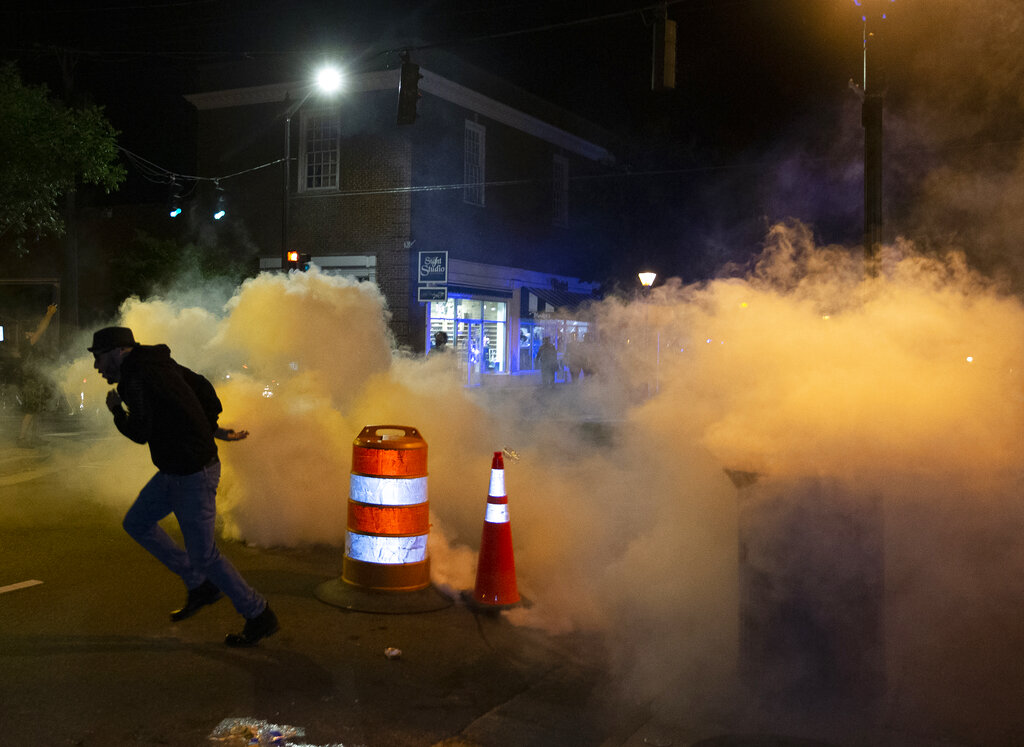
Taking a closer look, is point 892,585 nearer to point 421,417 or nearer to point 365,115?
point 421,417

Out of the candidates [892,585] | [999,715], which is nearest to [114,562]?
[892,585]

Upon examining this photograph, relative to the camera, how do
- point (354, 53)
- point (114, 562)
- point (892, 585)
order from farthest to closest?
point (354, 53) → point (114, 562) → point (892, 585)

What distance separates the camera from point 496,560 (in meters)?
5.38

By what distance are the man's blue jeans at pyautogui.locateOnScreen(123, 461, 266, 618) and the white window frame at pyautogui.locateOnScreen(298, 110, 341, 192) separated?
19.7 m

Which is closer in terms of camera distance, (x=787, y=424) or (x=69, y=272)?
(x=787, y=424)

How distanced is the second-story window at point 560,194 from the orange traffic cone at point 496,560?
80.4 ft

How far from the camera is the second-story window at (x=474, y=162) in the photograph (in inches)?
974

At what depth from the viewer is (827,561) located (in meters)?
3.96

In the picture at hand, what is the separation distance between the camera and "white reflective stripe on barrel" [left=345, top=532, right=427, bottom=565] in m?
5.47

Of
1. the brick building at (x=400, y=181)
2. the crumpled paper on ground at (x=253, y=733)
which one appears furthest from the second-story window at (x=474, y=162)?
the crumpled paper on ground at (x=253, y=733)

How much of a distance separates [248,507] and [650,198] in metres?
23.8

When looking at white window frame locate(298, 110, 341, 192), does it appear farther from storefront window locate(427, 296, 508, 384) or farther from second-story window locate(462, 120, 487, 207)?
storefront window locate(427, 296, 508, 384)

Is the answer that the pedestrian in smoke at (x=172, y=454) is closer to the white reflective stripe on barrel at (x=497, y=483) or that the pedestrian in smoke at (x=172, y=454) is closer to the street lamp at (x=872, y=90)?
the white reflective stripe on barrel at (x=497, y=483)

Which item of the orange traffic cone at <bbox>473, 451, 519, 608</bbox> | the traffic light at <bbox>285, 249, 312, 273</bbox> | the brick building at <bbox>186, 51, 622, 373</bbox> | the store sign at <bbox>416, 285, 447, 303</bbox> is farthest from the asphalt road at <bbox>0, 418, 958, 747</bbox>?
the brick building at <bbox>186, 51, 622, 373</bbox>
